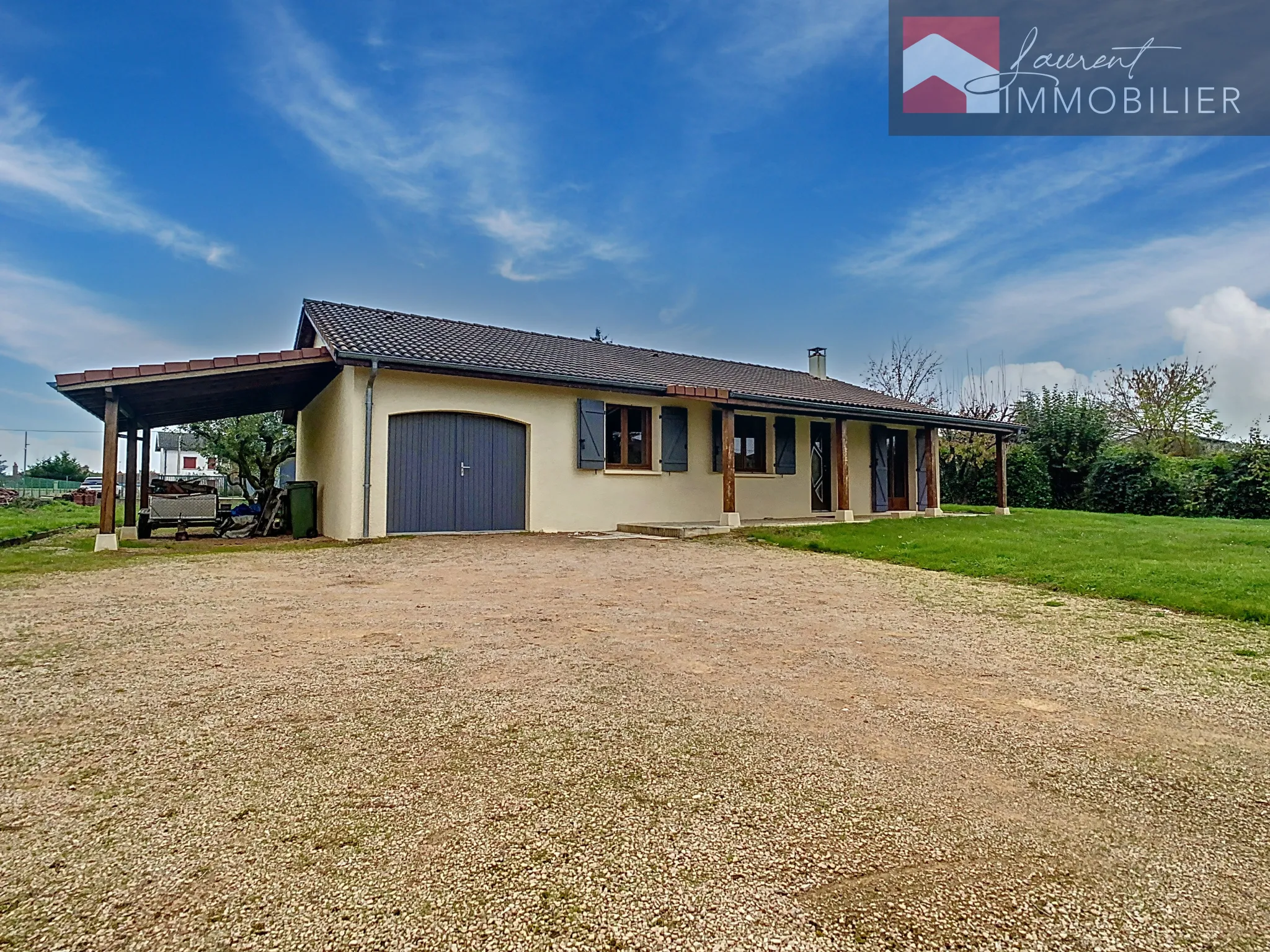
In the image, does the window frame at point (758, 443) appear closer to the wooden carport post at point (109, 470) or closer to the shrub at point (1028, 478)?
the shrub at point (1028, 478)

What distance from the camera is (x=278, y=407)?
44.8 ft

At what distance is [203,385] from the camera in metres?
9.04

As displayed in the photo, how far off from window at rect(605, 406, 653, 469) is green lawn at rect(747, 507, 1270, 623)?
2.69 m

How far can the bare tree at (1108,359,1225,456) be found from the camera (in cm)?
2222

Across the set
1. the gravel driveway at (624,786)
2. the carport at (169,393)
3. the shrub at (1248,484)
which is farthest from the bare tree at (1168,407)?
the carport at (169,393)

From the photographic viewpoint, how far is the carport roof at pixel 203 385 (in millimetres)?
7770

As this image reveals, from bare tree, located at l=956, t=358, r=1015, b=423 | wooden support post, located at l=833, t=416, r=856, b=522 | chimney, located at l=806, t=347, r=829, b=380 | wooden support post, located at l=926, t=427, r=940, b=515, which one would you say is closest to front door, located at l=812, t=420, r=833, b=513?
wooden support post, located at l=833, t=416, r=856, b=522

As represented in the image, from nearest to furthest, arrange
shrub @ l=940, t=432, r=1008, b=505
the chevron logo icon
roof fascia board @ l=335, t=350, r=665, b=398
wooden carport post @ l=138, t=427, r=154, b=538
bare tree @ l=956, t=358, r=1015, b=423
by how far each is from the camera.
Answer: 1. roof fascia board @ l=335, t=350, r=665, b=398
2. the chevron logo icon
3. wooden carport post @ l=138, t=427, r=154, b=538
4. shrub @ l=940, t=432, r=1008, b=505
5. bare tree @ l=956, t=358, r=1015, b=423

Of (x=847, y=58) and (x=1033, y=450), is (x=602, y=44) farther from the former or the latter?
(x=1033, y=450)

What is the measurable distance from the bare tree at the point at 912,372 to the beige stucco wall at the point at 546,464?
17.2 meters

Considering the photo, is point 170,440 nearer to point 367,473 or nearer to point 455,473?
point 367,473

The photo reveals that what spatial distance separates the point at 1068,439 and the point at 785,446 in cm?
1066

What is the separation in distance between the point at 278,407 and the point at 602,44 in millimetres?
10254

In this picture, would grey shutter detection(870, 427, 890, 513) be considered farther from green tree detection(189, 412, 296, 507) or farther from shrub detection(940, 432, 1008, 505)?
green tree detection(189, 412, 296, 507)
